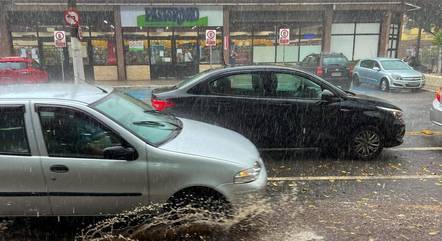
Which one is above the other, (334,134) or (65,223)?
(334,134)

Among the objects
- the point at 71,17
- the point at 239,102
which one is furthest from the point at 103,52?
the point at 239,102

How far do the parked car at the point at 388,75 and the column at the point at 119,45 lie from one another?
1283 centimetres

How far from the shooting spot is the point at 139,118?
4324mm

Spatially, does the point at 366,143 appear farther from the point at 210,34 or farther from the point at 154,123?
the point at 210,34

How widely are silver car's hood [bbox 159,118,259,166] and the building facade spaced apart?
17259 mm

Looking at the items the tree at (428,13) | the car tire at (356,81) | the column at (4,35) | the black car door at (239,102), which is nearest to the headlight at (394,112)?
the black car door at (239,102)

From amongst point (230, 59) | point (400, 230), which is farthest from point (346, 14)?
point (400, 230)

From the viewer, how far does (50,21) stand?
21.9 m

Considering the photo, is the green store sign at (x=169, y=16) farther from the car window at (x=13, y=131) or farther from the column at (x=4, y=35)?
the car window at (x=13, y=131)

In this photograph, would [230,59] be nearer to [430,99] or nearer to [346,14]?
[346,14]

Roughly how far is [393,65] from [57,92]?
16.3m

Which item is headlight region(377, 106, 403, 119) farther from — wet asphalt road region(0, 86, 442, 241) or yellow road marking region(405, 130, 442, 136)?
yellow road marking region(405, 130, 442, 136)

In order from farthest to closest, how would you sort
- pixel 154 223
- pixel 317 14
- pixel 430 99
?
pixel 317 14, pixel 430 99, pixel 154 223

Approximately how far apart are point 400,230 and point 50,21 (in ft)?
73.4
